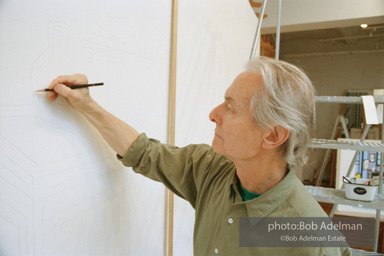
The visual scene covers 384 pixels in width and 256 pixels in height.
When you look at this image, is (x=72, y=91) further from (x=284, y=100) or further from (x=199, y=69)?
(x=199, y=69)

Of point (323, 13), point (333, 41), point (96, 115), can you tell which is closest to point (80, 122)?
point (96, 115)

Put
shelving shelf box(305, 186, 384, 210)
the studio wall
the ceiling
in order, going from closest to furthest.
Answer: the studio wall
shelving shelf box(305, 186, 384, 210)
the ceiling

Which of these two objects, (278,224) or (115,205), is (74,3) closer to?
(115,205)

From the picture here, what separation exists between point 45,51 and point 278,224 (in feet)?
2.49

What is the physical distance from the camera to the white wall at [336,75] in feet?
20.8

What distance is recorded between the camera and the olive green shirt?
2.76 ft

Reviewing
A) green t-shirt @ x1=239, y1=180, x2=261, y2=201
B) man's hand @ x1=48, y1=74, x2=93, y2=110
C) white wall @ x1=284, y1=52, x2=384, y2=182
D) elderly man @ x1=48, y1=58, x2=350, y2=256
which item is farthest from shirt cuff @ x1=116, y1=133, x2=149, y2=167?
white wall @ x1=284, y1=52, x2=384, y2=182

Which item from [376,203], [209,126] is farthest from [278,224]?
[376,203]

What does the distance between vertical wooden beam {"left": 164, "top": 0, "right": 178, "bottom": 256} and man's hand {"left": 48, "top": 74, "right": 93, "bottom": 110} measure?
504 mm

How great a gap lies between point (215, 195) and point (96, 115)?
479mm

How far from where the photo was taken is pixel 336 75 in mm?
6680

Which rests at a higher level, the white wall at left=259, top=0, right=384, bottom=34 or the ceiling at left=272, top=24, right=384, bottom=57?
the ceiling at left=272, top=24, right=384, bottom=57

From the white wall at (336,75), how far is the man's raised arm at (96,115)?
6247 mm

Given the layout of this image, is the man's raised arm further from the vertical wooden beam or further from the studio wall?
the vertical wooden beam
